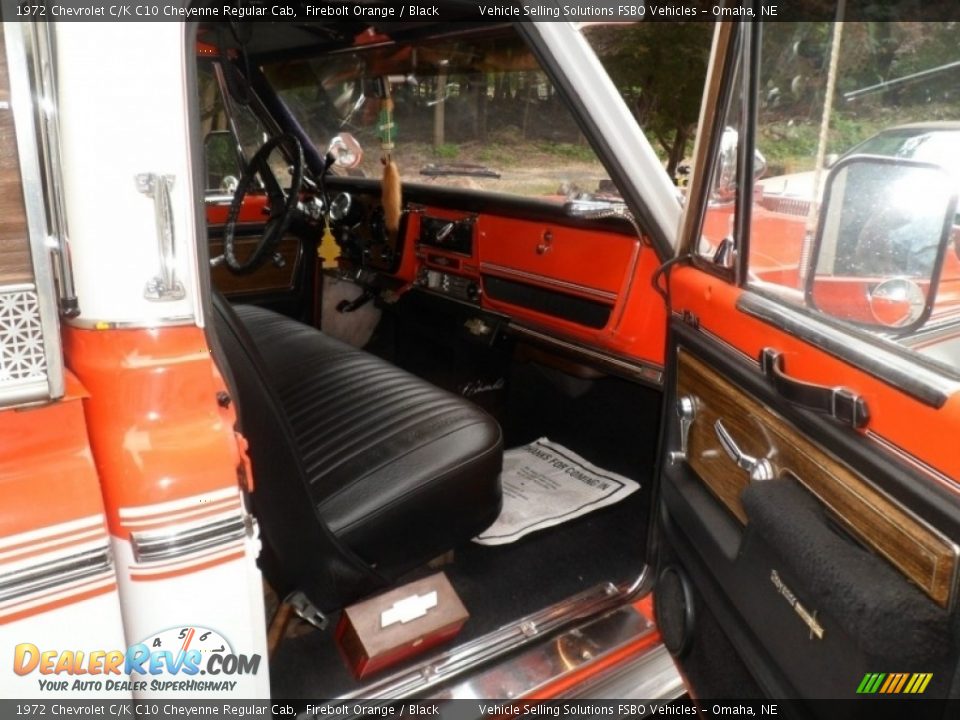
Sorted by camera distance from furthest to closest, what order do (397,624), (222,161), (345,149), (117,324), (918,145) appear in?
(222,161), (345,149), (397,624), (918,145), (117,324)

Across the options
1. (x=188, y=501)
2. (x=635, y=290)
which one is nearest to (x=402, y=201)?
(x=635, y=290)

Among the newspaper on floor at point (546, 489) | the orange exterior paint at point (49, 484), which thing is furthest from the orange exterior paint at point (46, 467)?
the newspaper on floor at point (546, 489)

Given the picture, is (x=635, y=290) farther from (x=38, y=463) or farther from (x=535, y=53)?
(x=38, y=463)

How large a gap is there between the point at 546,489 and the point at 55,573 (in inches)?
66.9

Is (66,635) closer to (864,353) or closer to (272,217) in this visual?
(864,353)

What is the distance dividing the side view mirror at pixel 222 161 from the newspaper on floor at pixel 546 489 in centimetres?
162

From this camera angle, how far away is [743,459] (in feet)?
3.64

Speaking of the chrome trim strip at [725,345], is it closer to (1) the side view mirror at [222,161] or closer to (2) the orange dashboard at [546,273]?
(2) the orange dashboard at [546,273]

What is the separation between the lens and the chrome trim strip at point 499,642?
4.42 ft

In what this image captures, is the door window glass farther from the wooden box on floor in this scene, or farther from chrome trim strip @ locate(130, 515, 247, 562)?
the wooden box on floor

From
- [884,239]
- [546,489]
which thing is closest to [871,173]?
[884,239]

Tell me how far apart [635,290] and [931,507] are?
1.11 meters

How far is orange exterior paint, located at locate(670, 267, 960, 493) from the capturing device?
72 centimetres

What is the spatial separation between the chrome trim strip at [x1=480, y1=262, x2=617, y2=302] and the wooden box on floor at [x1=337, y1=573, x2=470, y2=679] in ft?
2.79
